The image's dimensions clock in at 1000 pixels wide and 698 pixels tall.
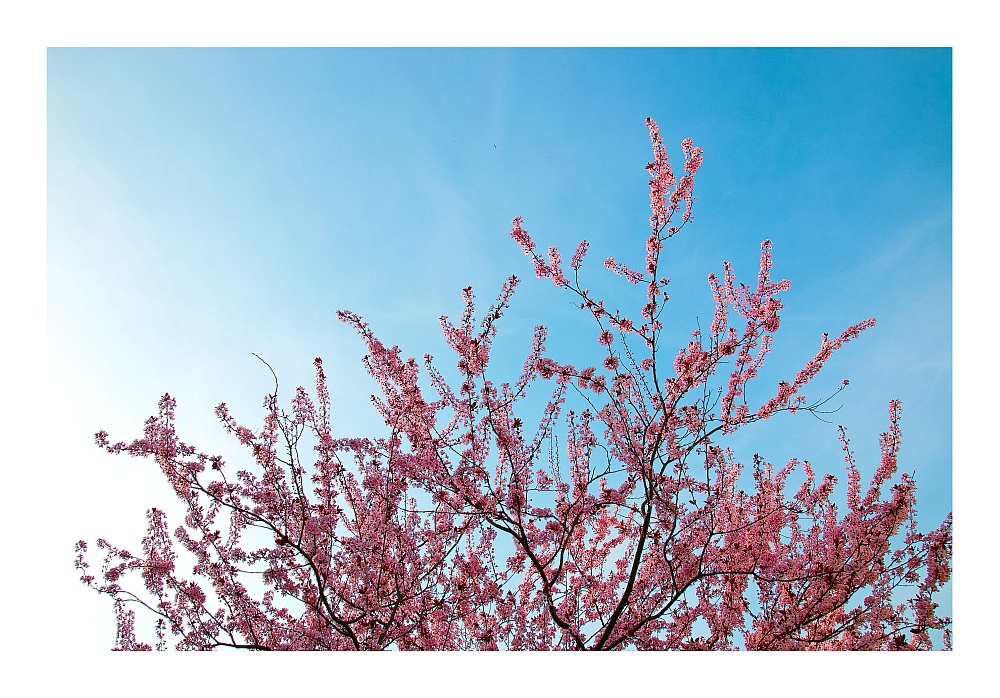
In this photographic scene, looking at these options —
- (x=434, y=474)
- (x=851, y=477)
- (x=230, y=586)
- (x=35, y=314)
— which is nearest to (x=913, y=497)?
(x=851, y=477)

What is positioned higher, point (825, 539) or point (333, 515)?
point (333, 515)

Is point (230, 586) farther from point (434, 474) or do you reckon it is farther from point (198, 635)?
point (434, 474)

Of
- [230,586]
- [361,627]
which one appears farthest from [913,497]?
[230,586]

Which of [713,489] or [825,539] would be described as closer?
A: [713,489]

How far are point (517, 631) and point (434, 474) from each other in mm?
1007

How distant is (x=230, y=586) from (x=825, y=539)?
10.2 ft

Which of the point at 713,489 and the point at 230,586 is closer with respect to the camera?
the point at 713,489

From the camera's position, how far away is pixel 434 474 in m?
2.43

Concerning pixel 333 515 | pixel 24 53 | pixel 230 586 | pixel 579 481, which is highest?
pixel 24 53
